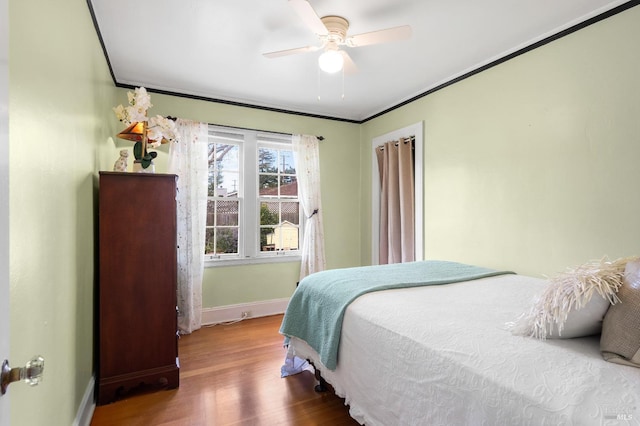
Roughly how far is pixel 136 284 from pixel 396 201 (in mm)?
2728

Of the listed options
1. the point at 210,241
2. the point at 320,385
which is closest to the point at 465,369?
the point at 320,385

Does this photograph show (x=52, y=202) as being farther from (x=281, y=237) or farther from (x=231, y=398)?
(x=281, y=237)

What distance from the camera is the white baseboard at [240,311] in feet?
11.5

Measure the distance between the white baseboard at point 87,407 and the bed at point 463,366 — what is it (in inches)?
51.7

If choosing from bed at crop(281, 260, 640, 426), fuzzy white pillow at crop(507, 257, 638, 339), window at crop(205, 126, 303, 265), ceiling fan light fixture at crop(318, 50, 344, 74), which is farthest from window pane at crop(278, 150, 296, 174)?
fuzzy white pillow at crop(507, 257, 638, 339)

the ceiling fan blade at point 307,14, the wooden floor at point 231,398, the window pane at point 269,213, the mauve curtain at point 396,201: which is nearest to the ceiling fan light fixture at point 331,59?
the ceiling fan blade at point 307,14

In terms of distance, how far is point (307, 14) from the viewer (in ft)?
5.77

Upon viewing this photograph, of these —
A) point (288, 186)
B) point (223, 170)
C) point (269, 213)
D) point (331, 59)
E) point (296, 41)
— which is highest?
point (296, 41)

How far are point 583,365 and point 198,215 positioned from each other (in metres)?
3.23

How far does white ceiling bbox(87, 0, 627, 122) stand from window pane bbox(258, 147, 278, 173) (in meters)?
0.68

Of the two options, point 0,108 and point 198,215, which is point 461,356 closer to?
point 0,108

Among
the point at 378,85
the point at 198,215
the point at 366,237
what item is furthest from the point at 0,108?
the point at 366,237

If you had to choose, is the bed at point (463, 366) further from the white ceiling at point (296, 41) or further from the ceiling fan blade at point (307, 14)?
the white ceiling at point (296, 41)

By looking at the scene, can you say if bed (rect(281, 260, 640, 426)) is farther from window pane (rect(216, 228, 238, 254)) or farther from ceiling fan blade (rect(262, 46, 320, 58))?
window pane (rect(216, 228, 238, 254))
